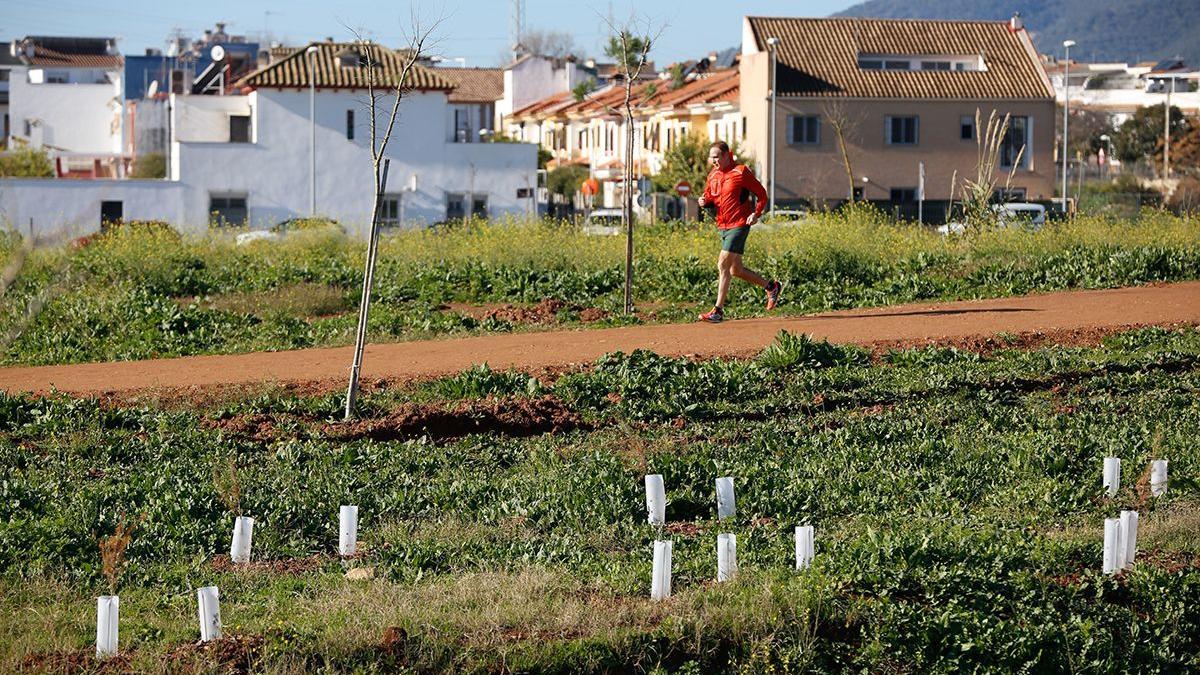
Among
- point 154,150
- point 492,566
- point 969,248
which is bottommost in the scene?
point 492,566

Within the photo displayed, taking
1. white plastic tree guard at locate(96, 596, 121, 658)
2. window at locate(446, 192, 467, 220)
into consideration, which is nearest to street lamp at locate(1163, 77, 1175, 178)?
window at locate(446, 192, 467, 220)

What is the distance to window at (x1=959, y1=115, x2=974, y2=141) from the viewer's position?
5847cm

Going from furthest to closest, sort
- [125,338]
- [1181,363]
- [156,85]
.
A: [156,85] < [125,338] < [1181,363]

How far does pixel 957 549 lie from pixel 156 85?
66.6 m

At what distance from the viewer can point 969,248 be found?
22156mm

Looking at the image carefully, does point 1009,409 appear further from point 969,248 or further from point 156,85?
point 156,85

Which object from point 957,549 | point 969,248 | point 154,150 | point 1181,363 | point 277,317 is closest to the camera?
point 957,549

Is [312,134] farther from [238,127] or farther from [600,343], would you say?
[600,343]

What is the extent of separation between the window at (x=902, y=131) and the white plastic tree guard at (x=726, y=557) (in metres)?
52.1

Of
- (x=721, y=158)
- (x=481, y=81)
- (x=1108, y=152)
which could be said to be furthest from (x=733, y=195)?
(x=481, y=81)

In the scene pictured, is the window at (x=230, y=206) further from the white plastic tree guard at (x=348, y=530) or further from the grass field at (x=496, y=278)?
the white plastic tree guard at (x=348, y=530)

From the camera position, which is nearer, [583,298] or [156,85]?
[583,298]

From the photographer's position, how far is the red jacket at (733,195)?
16.1 m

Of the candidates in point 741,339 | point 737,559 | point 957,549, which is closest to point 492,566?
point 737,559
